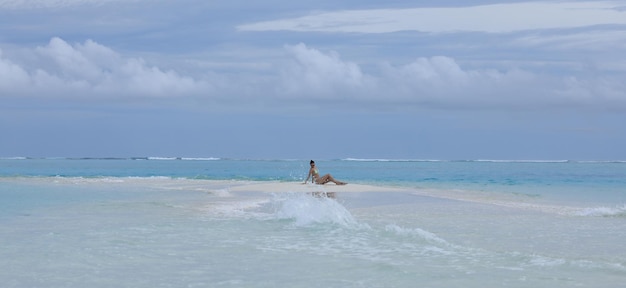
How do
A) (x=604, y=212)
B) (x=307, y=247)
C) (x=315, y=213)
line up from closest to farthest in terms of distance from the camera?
(x=307, y=247), (x=315, y=213), (x=604, y=212)

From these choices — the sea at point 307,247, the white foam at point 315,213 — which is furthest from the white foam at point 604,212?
the white foam at point 315,213

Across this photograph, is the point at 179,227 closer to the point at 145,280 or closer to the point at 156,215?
the point at 156,215

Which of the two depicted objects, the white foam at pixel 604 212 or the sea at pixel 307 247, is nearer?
the sea at pixel 307 247

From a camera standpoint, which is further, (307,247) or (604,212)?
(604,212)

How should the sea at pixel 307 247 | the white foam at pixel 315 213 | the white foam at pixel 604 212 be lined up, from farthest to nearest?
the white foam at pixel 604 212
the white foam at pixel 315 213
the sea at pixel 307 247

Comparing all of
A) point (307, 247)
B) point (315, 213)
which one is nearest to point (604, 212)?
point (315, 213)

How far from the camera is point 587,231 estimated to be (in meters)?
15.6

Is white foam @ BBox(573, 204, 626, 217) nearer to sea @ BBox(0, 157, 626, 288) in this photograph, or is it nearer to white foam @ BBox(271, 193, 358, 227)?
sea @ BBox(0, 157, 626, 288)

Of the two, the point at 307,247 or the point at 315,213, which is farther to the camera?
the point at 315,213

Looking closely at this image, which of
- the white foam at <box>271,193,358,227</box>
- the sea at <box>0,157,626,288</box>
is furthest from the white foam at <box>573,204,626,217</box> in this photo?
the white foam at <box>271,193,358,227</box>

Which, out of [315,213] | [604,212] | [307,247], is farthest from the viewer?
[604,212]

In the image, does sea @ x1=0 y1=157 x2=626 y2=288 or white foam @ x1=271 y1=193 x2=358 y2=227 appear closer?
sea @ x1=0 y1=157 x2=626 y2=288

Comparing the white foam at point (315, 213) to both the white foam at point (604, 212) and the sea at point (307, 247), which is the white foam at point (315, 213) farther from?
the white foam at point (604, 212)

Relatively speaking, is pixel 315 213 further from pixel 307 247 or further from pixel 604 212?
pixel 604 212
